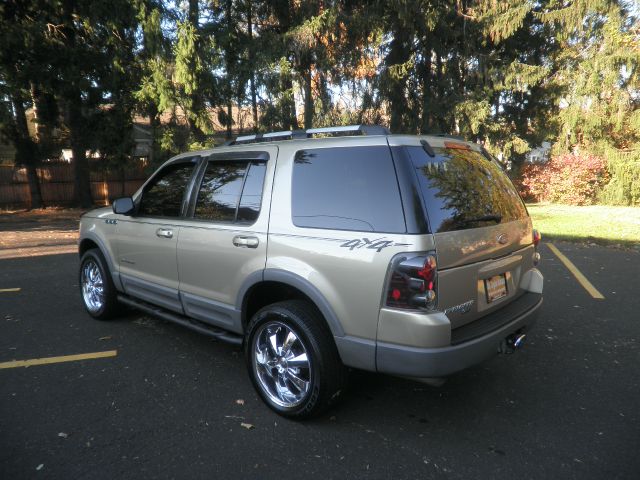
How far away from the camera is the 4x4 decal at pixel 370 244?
8.85 feet

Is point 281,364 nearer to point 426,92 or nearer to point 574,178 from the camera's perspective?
point 426,92

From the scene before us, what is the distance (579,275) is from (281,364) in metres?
5.78

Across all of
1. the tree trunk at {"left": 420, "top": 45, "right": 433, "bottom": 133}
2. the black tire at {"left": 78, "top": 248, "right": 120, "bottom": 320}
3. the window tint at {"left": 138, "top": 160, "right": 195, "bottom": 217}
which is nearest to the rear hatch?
the window tint at {"left": 138, "top": 160, "right": 195, "bottom": 217}

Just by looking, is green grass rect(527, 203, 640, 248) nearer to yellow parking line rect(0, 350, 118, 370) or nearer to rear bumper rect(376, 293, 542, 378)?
rear bumper rect(376, 293, 542, 378)

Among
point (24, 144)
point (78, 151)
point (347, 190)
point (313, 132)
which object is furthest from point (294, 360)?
point (24, 144)

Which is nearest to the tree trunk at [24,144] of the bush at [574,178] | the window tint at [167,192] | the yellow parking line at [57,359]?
the window tint at [167,192]

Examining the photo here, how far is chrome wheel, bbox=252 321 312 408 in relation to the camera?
3.18 metres

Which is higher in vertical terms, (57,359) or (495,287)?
(495,287)

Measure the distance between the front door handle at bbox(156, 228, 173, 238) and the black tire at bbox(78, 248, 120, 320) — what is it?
1.15 m

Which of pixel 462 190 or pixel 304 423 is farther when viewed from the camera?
pixel 304 423

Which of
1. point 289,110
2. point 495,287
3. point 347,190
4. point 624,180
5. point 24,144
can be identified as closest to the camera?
point 347,190

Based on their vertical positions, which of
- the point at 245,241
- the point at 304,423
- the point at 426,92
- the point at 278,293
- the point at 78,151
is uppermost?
the point at 426,92

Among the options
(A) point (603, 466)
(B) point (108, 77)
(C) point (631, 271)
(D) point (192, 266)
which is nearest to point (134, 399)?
(D) point (192, 266)

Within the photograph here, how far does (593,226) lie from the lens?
1271 cm
